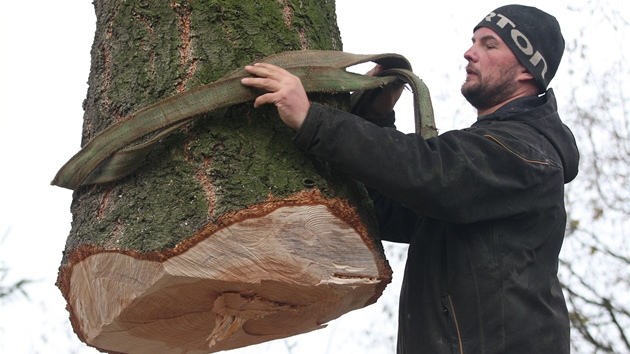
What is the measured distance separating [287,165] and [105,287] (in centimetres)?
67

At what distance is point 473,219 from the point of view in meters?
2.60

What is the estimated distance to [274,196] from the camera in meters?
2.46

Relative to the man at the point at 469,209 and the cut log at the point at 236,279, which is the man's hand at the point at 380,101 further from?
the cut log at the point at 236,279

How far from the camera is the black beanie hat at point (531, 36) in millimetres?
3178

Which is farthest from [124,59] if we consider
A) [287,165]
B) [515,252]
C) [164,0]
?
[515,252]

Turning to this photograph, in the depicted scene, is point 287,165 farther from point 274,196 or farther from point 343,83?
point 343,83

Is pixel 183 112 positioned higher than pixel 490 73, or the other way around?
pixel 183 112

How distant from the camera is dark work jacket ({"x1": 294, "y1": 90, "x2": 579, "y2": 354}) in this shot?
249 cm

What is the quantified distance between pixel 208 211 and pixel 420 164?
631 mm

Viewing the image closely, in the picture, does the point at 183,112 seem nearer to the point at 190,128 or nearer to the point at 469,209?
the point at 190,128

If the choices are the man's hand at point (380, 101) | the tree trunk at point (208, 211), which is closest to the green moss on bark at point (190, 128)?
the tree trunk at point (208, 211)

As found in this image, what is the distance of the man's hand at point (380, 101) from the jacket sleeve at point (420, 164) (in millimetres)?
511

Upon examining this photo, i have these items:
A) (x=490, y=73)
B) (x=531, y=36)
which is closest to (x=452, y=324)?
(x=490, y=73)

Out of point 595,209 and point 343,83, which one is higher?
point 343,83
